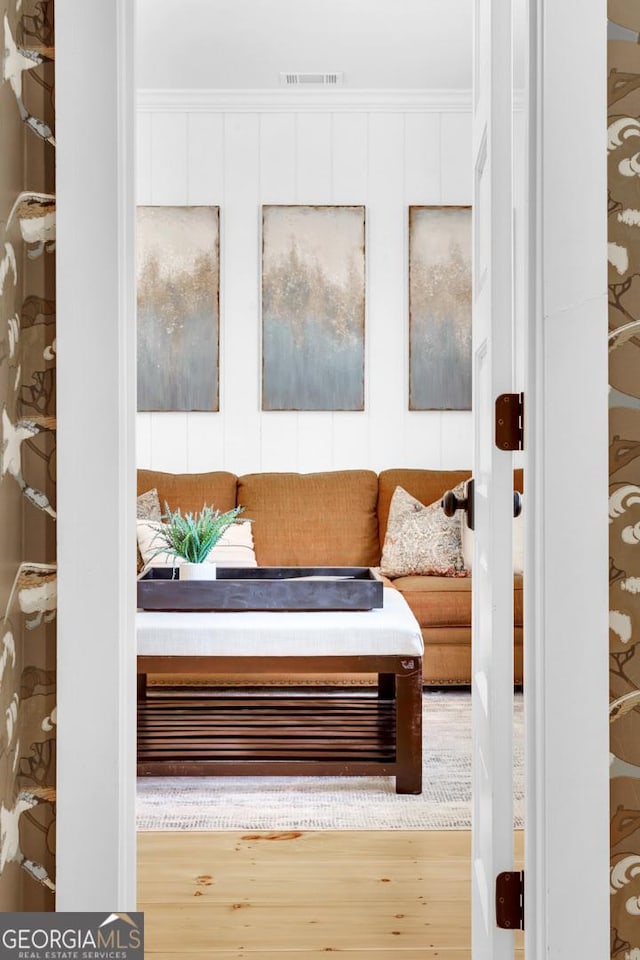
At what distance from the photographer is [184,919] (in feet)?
6.69

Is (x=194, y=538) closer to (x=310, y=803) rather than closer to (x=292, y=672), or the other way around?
(x=292, y=672)

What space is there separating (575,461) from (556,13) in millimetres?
610

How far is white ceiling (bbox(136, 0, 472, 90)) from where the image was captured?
13.6 ft

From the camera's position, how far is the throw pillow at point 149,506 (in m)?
4.64

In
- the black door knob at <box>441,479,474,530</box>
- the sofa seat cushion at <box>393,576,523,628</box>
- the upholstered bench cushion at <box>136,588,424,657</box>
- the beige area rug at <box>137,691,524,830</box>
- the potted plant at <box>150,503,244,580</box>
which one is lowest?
the beige area rug at <box>137,691,524,830</box>

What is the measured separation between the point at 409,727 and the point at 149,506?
220cm

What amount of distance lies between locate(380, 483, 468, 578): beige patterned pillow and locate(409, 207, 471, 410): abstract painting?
828 millimetres

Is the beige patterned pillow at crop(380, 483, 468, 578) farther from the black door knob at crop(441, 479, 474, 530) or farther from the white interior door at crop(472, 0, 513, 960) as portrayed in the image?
the white interior door at crop(472, 0, 513, 960)

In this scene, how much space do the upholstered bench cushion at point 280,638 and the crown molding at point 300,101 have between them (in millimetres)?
3357

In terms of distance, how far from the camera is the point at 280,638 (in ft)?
9.71

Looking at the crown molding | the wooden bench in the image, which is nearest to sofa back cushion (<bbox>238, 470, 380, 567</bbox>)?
the wooden bench

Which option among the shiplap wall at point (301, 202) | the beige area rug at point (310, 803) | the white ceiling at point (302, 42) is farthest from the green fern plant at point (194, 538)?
the white ceiling at point (302, 42)

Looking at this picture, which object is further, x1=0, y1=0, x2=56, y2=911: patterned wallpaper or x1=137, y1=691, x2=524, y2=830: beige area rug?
x1=137, y1=691, x2=524, y2=830: beige area rug

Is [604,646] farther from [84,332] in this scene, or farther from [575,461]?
[84,332]
